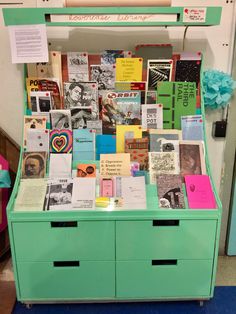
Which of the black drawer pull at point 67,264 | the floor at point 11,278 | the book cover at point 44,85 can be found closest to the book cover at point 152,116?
the book cover at point 44,85

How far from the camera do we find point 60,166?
5.41ft

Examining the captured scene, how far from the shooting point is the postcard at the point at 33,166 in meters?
1.65

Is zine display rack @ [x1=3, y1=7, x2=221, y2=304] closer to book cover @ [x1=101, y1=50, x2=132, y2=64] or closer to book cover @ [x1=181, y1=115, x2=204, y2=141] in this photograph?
book cover @ [x1=181, y1=115, x2=204, y2=141]

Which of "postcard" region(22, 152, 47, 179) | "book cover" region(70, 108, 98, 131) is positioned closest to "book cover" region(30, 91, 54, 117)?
"book cover" region(70, 108, 98, 131)

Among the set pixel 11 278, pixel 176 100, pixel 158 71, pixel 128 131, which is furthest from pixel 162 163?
pixel 11 278

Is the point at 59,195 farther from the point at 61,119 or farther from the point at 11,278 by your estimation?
the point at 11,278

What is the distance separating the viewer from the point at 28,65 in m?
1.69

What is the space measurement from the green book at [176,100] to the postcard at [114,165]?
319 mm

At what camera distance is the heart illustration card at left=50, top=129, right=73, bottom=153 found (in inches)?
66.7

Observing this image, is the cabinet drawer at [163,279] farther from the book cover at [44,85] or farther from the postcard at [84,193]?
the book cover at [44,85]

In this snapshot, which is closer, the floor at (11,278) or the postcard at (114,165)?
the postcard at (114,165)

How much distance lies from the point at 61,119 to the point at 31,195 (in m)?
0.44

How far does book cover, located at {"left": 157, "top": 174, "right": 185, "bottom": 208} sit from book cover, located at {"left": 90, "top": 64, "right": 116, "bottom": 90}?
58 cm

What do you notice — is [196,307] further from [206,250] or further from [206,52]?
[206,52]
